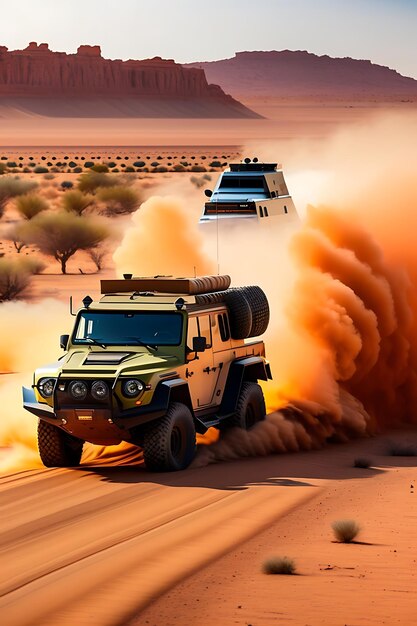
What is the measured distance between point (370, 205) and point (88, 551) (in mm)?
13603

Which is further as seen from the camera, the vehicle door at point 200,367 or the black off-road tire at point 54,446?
the vehicle door at point 200,367

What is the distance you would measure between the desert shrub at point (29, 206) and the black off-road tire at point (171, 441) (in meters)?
39.1

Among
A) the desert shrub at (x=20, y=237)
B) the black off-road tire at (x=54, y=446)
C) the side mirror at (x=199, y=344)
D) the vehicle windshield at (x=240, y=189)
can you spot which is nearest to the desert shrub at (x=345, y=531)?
the side mirror at (x=199, y=344)

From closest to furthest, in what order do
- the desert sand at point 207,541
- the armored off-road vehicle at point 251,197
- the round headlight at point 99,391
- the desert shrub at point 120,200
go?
the desert sand at point 207,541
the round headlight at point 99,391
the armored off-road vehicle at point 251,197
the desert shrub at point 120,200

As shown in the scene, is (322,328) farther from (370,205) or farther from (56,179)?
(56,179)

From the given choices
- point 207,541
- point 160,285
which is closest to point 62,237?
point 160,285

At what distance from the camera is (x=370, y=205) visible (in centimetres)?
2303

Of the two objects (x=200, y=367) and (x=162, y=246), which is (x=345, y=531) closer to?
(x=200, y=367)

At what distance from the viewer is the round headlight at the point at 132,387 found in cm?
1374

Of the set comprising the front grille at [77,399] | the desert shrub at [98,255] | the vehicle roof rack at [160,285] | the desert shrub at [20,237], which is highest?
the desert shrub at [20,237]

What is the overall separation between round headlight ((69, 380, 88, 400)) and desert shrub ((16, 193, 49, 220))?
130ft

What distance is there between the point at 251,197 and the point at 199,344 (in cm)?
1509

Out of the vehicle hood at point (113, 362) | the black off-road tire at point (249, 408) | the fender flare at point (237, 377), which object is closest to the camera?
the vehicle hood at point (113, 362)

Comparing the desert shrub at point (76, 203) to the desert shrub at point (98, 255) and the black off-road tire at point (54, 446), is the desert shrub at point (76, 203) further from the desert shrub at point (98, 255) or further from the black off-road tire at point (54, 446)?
the black off-road tire at point (54, 446)
